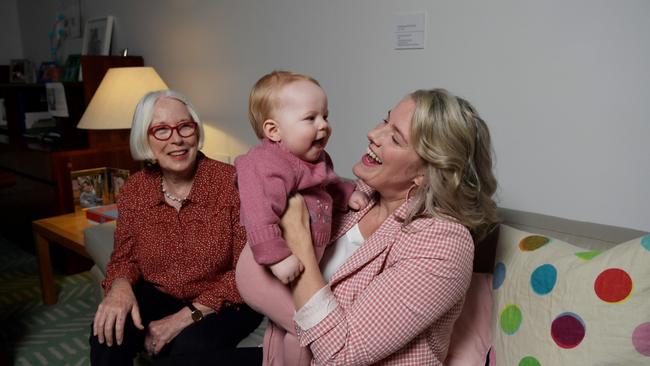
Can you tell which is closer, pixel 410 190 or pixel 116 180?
pixel 410 190

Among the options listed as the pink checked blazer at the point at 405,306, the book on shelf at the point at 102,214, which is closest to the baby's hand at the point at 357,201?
the pink checked blazer at the point at 405,306

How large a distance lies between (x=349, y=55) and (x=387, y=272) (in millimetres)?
1249

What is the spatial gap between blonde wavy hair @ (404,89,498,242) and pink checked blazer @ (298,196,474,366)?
0.04 metres

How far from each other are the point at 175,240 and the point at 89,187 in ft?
4.66

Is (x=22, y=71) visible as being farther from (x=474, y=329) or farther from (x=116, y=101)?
(x=474, y=329)

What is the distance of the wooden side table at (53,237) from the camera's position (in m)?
2.36

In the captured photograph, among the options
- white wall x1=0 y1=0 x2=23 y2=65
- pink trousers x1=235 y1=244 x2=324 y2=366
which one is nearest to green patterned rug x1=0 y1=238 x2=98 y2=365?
pink trousers x1=235 y1=244 x2=324 y2=366

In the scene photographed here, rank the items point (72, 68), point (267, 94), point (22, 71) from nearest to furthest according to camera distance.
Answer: point (267, 94) < point (72, 68) < point (22, 71)

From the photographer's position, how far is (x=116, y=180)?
8.98ft

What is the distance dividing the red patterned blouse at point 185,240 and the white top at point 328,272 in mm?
406

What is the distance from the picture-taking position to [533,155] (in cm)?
164

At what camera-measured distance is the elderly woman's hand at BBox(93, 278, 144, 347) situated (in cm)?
145

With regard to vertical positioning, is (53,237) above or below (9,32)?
below

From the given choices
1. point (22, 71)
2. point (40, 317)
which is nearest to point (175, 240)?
point (40, 317)
